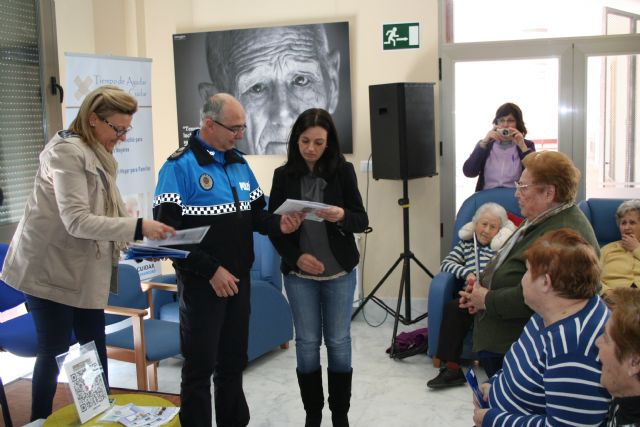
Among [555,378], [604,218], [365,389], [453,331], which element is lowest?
[365,389]

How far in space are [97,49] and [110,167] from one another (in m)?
2.79

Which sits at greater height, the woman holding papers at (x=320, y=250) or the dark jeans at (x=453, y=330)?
the woman holding papers at (x=320, y=250)

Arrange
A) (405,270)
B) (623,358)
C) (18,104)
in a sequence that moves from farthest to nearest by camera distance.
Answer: (405,270) → (18,104) → (623,358)

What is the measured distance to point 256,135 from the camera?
16.8 feet

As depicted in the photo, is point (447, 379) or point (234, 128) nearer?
point (234, 128)

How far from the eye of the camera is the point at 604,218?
3.83m

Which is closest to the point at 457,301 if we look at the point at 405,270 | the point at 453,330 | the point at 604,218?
the point at 453,330

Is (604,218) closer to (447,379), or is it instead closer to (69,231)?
(447,379)

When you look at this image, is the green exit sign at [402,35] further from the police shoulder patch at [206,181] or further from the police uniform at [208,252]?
the police shoulder patch at [206,181]

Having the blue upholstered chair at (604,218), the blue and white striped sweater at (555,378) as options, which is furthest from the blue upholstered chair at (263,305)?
the blue and white striped sweater at (555,378)

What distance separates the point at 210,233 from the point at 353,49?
2.90 m

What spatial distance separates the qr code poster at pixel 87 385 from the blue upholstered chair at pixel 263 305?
4.62ft

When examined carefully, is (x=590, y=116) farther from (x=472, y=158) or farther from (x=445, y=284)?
(x=445, y=284)

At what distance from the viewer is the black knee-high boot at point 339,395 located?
2732mm
